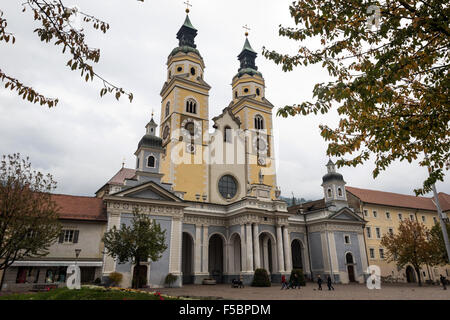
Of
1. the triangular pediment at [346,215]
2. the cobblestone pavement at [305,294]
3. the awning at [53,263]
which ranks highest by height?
the triangular pediment at [346,215]

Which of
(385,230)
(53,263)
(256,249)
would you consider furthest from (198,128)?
(385,230)

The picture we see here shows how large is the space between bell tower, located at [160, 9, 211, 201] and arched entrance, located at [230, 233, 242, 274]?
6.32 meters

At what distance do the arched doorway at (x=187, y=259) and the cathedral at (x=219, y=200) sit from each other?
0.11 m

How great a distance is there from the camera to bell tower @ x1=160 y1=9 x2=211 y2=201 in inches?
1492

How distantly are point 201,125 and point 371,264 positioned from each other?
101ft

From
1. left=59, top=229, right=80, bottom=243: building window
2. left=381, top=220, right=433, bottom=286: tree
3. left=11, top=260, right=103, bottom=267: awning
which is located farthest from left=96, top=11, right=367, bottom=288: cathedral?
left=381, top=220, right=433, bottom=286: tree

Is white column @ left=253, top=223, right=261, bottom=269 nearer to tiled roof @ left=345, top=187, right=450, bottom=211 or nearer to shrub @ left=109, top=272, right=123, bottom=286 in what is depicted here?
shrub @ left=109, top=272, right=123, bottom=286

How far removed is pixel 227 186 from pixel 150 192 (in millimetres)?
13637

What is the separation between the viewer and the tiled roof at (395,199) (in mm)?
48875

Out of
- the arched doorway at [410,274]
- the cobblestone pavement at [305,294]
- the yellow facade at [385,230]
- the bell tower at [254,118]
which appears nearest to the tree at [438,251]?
the arched doorway at [410,274]

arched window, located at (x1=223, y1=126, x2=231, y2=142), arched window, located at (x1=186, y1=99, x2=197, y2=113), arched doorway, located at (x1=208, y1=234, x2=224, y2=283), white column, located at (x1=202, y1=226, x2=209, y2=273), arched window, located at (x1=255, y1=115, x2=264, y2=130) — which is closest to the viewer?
white column, located at (x1=202, y1=226, x2=209, y2=273)

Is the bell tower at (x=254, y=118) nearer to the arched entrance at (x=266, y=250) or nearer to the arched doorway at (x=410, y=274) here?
the arched entrance at (x=266, y=250)

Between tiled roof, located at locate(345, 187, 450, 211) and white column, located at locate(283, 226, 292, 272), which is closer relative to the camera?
white column, located at locate(283, 226, 292, 272)

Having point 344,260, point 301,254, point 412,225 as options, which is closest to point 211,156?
point 301,254
